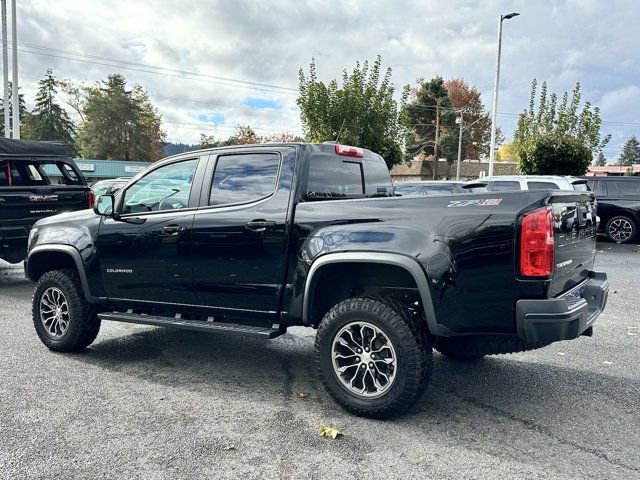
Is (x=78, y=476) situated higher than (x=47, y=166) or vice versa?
(x=47, y=166)

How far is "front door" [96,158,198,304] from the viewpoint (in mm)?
4500

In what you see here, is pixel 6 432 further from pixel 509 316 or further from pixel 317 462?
pixel 509 316

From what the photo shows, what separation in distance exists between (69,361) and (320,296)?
8.26 ft

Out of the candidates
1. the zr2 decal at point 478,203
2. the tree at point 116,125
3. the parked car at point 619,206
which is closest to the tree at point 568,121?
the parked car at point 619,206

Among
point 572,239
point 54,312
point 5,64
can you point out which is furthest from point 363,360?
point 5,64

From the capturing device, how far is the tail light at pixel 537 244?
10.6 feet

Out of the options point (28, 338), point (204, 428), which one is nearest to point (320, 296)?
point (204, 428)

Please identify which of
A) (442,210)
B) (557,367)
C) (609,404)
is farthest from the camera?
(557,367)

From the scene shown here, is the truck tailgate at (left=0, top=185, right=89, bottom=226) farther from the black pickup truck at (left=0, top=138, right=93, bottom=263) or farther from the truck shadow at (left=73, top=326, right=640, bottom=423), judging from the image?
the truck shadow at (left=73, top=326, right=640, bottom=423)

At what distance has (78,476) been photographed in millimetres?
2932

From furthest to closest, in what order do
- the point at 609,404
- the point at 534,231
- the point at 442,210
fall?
the point at 609,404 < the point at 442,210 < the point at 534,231

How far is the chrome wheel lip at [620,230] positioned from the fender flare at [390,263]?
12875 mm

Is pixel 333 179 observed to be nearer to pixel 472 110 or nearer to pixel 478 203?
pixel 478 203

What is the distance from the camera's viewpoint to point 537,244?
3.24m
